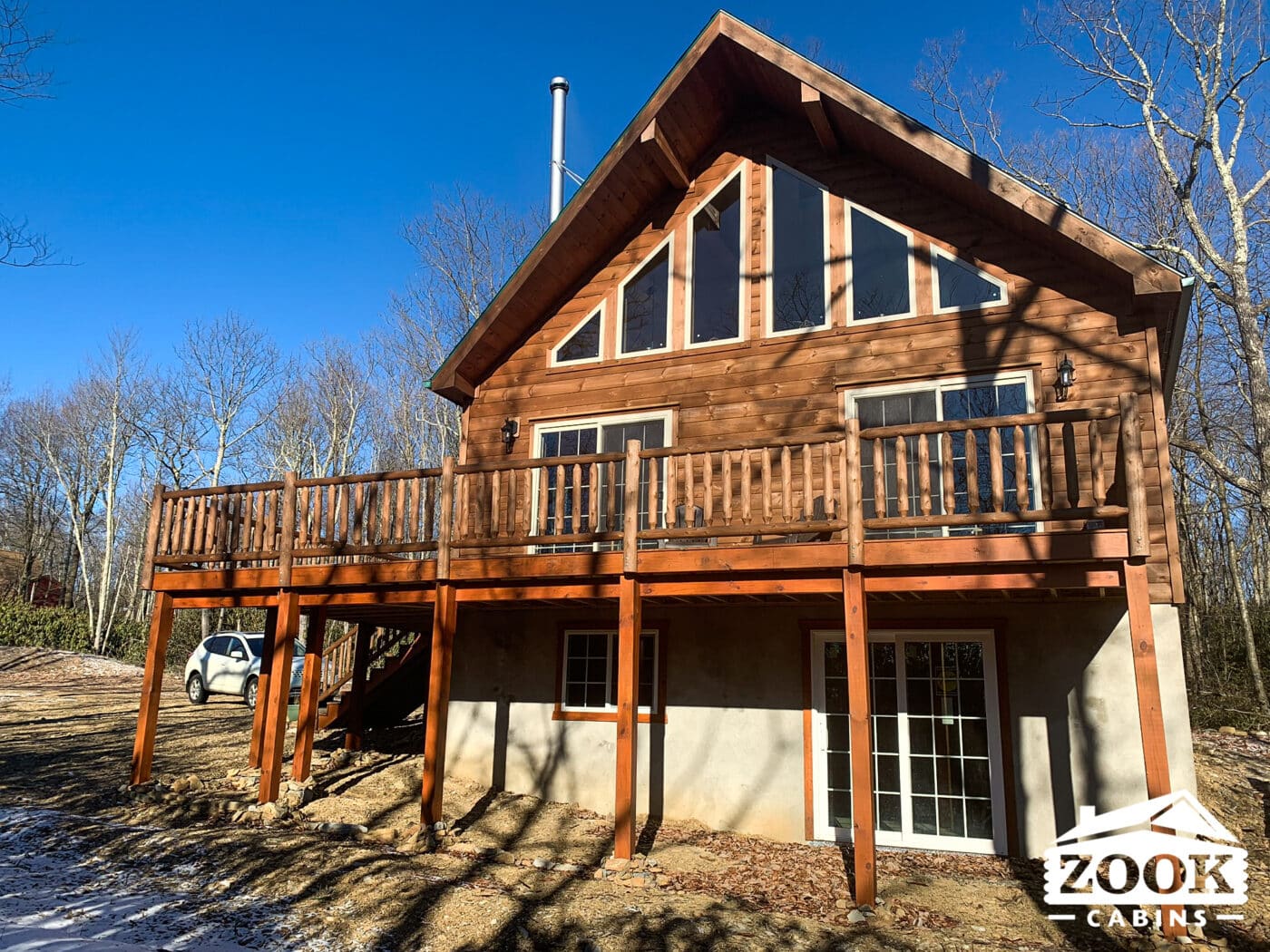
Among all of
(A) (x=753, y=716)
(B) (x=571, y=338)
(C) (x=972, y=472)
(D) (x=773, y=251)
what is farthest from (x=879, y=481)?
(B) (x=571, y=338)

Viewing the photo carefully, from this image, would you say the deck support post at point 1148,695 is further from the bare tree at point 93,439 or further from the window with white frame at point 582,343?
the bare tree at point 93,439

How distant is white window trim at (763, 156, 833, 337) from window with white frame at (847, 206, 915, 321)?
276 millimetres

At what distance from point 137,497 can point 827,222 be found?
4307 cm

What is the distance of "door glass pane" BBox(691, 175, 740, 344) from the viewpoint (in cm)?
1078

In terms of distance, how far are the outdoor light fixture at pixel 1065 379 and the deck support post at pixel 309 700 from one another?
8507 mm

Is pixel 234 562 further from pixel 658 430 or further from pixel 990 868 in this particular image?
pixel 990 868

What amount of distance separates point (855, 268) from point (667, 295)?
2.42 metres

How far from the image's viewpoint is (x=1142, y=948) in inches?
237

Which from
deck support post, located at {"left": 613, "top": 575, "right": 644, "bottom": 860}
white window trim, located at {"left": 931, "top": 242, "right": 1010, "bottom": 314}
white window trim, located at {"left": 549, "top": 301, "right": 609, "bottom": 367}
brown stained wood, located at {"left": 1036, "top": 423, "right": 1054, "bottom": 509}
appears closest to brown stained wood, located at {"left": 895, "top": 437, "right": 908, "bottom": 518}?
brown stained wood, located at {"left": 1036, "top": 423, "right": 1054, "bottom": 509}

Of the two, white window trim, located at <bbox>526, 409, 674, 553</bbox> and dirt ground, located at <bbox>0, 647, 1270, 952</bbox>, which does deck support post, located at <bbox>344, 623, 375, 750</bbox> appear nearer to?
dirt ground, located at <bbox>0, 647, 1270, 952</bbox>

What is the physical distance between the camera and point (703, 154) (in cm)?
1141

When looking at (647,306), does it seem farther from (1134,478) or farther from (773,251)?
(1134,478)

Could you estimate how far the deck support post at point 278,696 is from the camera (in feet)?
30.2

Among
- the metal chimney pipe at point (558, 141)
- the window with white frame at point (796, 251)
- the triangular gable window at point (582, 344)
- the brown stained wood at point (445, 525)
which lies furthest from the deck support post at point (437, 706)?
the metal chimney pipe at point (558, 141)
